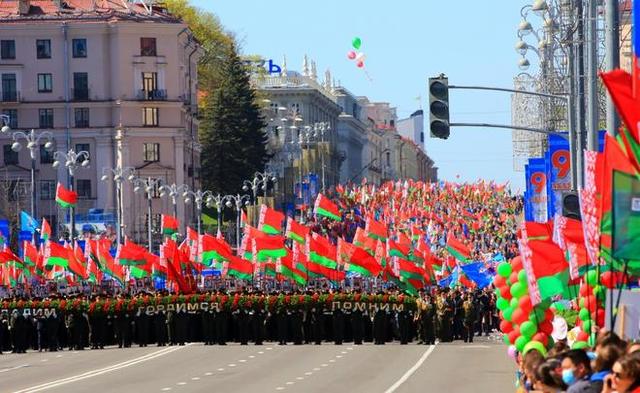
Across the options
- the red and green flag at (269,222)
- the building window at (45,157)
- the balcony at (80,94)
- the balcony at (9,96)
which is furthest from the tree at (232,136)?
the red and green flag at (269,222)

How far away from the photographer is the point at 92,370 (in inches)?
1496

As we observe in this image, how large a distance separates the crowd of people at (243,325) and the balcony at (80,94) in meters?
68.8

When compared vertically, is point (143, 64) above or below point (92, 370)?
above

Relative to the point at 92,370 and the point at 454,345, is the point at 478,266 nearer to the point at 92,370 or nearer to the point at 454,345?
the point at 454,345

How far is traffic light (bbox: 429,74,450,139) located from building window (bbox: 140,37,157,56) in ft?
289

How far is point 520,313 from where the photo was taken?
24.0m

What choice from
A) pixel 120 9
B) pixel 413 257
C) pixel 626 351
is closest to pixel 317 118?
pixel 120 9

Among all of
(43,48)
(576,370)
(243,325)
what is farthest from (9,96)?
(576,370)

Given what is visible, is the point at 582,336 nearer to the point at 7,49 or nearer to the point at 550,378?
the point at 550,378

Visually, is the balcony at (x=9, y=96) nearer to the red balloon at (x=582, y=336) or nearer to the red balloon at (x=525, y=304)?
the red balloon at (x=525, y=304)

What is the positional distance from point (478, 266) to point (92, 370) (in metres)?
18.2

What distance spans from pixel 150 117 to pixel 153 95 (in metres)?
1.26

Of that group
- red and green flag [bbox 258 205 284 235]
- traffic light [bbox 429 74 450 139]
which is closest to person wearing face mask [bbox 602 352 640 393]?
traffic light [bbox 429 74 450 139]

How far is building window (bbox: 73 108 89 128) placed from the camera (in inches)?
4599
